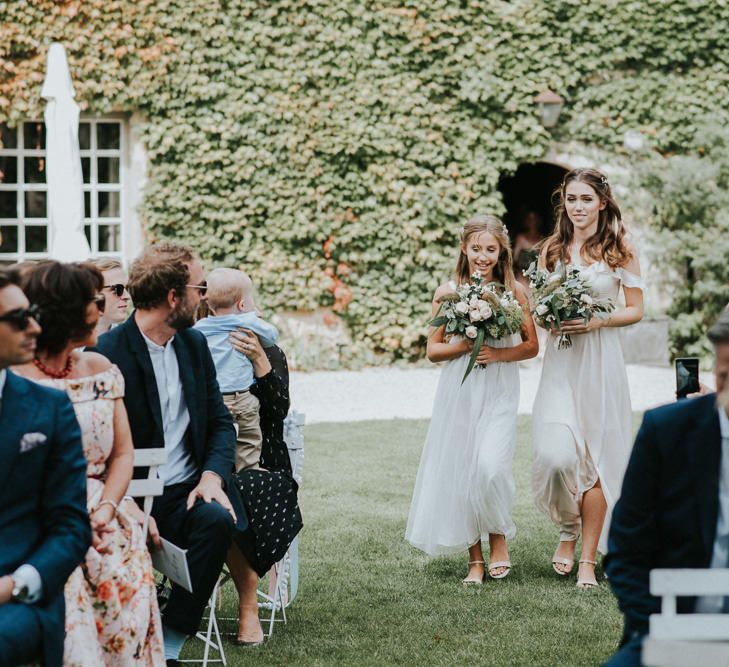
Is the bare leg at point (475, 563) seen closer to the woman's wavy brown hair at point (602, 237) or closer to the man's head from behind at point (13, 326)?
the woman's wavy brown hair at point (602, 237)

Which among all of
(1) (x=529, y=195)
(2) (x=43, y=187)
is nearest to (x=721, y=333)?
(2) (x=43, y=187)

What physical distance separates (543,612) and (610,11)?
1074 centimetres

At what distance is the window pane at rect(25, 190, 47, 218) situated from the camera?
1351cm

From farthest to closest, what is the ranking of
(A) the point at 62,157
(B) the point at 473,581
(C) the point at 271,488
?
(A) the point at 62,157
(B) the point at 473,581
(C) the point at 271,488

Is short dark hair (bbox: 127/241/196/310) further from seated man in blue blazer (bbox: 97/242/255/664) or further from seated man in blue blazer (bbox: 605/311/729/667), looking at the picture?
seated man in blue blazer (bbox: 605/311/729/667)

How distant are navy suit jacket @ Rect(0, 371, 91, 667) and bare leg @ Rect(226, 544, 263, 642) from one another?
65.3 inches

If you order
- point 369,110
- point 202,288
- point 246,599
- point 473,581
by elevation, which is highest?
point 369,110

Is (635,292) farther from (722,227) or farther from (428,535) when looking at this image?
(722,227)

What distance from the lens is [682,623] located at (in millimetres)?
2174

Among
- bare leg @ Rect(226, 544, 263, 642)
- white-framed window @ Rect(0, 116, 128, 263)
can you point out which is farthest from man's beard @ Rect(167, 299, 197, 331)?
white-framed window @ Rect(0, 116, 128, 263)

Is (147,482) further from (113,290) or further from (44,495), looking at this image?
(113,290)

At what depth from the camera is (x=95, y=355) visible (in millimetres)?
3467

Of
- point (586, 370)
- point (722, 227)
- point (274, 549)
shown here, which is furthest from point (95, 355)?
point (722, 227)

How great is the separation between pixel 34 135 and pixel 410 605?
9999mm
